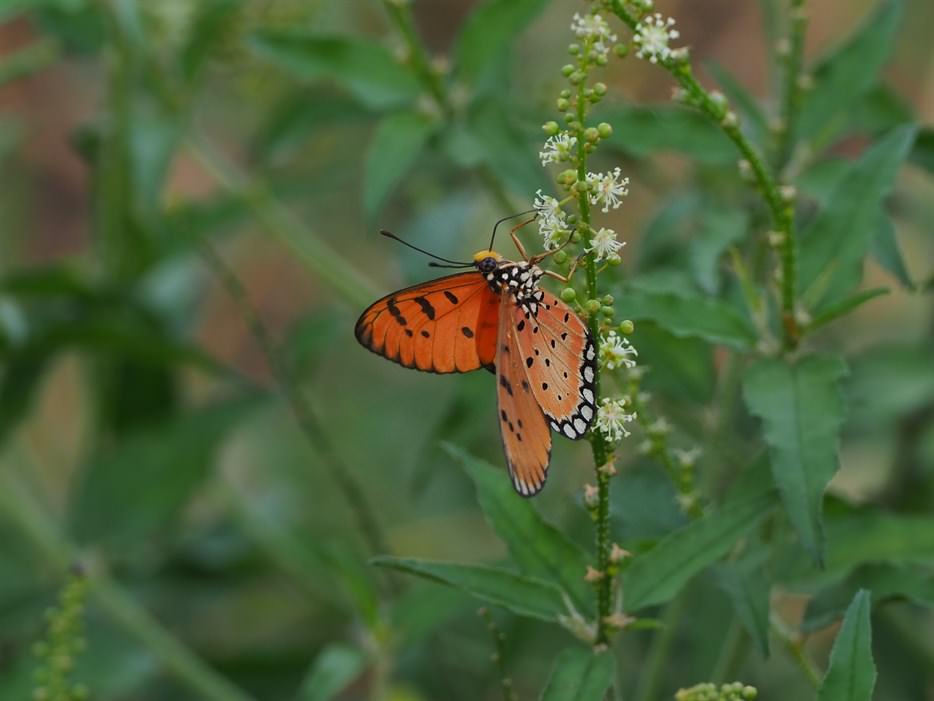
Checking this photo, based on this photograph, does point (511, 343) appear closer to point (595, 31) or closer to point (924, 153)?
point (595, 31)

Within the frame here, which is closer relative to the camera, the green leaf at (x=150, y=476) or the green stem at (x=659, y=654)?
the green stem at (x=659, y=654)

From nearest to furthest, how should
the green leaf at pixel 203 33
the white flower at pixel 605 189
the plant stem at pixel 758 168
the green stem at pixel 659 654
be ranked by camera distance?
the white flower at pixel 605 189 → the plant stem at pixel 758 168 → the green stem at pixel 659 654 → the green leaf at pixel 203 33

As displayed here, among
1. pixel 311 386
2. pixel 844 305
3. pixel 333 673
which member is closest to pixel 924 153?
pixel 844 305

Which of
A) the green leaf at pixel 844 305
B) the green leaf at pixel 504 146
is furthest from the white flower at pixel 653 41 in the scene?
the green leaf at pixel 504 146

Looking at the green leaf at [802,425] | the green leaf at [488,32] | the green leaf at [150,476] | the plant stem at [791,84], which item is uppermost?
the green leaf at [488,32]

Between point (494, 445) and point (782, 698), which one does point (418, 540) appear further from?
point (782, 698)

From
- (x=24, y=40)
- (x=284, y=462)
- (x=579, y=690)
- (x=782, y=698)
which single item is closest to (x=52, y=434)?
(x=284, y=462)

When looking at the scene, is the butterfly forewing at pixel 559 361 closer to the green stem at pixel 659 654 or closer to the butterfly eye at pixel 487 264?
the butterfly eye at pixel 487 264
